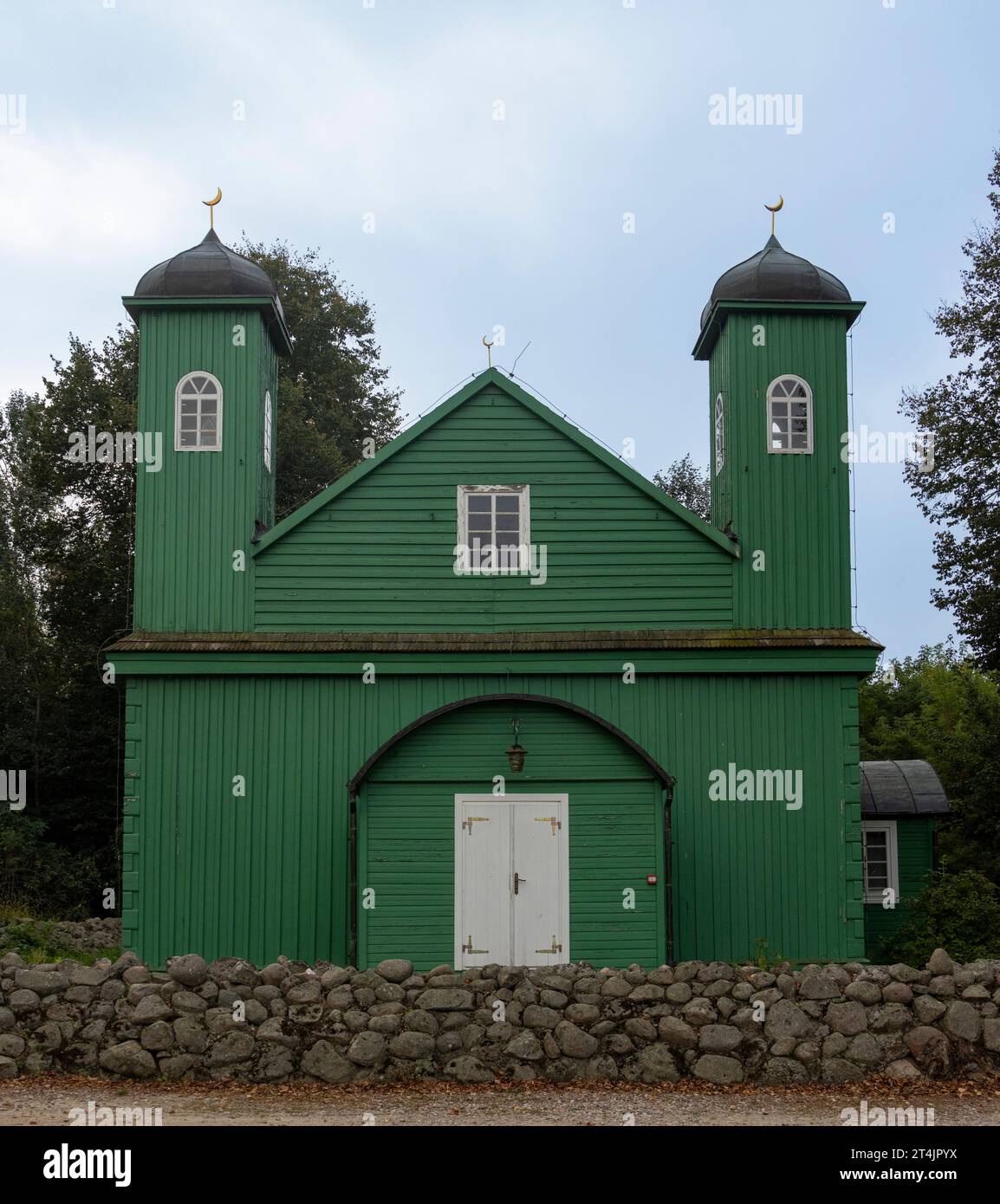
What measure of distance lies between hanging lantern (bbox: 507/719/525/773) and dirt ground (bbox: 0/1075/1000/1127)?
496 centimetres

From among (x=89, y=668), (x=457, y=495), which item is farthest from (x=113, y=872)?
(x=457, y=495)

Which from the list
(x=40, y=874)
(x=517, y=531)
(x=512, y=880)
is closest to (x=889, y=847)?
(x=512, y=880)

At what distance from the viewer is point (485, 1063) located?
11203mm

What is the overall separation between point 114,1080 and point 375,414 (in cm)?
2661

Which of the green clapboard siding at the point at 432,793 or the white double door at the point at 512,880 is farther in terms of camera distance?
the green clapboard siding at the point at 432,793

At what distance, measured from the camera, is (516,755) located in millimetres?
15602

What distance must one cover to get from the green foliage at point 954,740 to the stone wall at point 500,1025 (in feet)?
29.8

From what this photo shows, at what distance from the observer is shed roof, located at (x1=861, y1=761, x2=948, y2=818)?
19.6m

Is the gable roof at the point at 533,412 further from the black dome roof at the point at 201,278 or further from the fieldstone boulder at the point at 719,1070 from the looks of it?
the fieldstone boulder at the point at 719,1070

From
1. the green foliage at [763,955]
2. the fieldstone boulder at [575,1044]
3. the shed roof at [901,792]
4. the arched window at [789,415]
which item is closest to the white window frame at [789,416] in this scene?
the arched window at [789,415]

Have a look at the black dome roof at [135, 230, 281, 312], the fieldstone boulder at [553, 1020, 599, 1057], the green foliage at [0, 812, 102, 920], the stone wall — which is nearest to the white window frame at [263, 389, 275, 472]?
Answer: the black dome roof at [135, 230, 281, 312]

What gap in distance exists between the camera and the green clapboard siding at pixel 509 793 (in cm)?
1529

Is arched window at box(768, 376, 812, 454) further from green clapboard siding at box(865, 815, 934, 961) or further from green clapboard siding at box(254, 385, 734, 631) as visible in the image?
green clapboard siding at box(865, 815, 934, 961)

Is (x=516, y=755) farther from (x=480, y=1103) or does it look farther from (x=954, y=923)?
(x=954, y=923)
